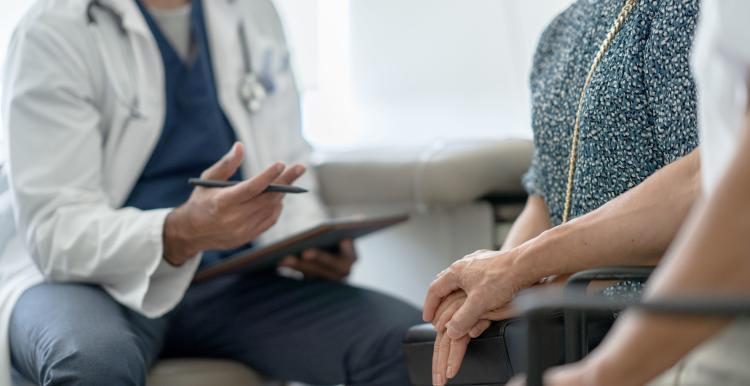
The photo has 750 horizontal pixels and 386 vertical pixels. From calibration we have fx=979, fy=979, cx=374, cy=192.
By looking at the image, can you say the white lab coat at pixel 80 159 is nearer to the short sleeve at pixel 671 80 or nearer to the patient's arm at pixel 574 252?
the patient's arm at pixel 574 252

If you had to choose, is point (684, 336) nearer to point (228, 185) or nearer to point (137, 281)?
point (228, 185)

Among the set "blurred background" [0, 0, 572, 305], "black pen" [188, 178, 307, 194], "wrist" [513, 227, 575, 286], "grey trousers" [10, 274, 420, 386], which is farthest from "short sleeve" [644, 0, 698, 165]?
"blurred background" [0, 0, 572, 305]

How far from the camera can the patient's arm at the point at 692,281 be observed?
2.06ft

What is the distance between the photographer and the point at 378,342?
1.69m

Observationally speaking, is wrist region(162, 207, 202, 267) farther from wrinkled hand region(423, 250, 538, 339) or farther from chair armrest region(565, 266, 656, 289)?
chair armrest region(565, 266, 656, 289)

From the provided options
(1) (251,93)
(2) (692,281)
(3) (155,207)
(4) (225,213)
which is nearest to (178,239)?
(4) (225,213)

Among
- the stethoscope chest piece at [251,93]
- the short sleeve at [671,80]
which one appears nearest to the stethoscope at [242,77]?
the stethoscope chest piece at [251,93]

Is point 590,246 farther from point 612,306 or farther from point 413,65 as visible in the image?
point 413,65

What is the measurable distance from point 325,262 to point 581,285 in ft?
3.11

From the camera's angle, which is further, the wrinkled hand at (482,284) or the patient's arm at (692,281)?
the wrinkled hand at (482,284)

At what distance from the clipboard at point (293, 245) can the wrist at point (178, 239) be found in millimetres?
82

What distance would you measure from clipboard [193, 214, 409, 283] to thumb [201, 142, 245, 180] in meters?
0.14

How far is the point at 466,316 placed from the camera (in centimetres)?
107

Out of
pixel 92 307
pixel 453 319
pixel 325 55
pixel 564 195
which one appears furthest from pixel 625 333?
pixel 325 55
